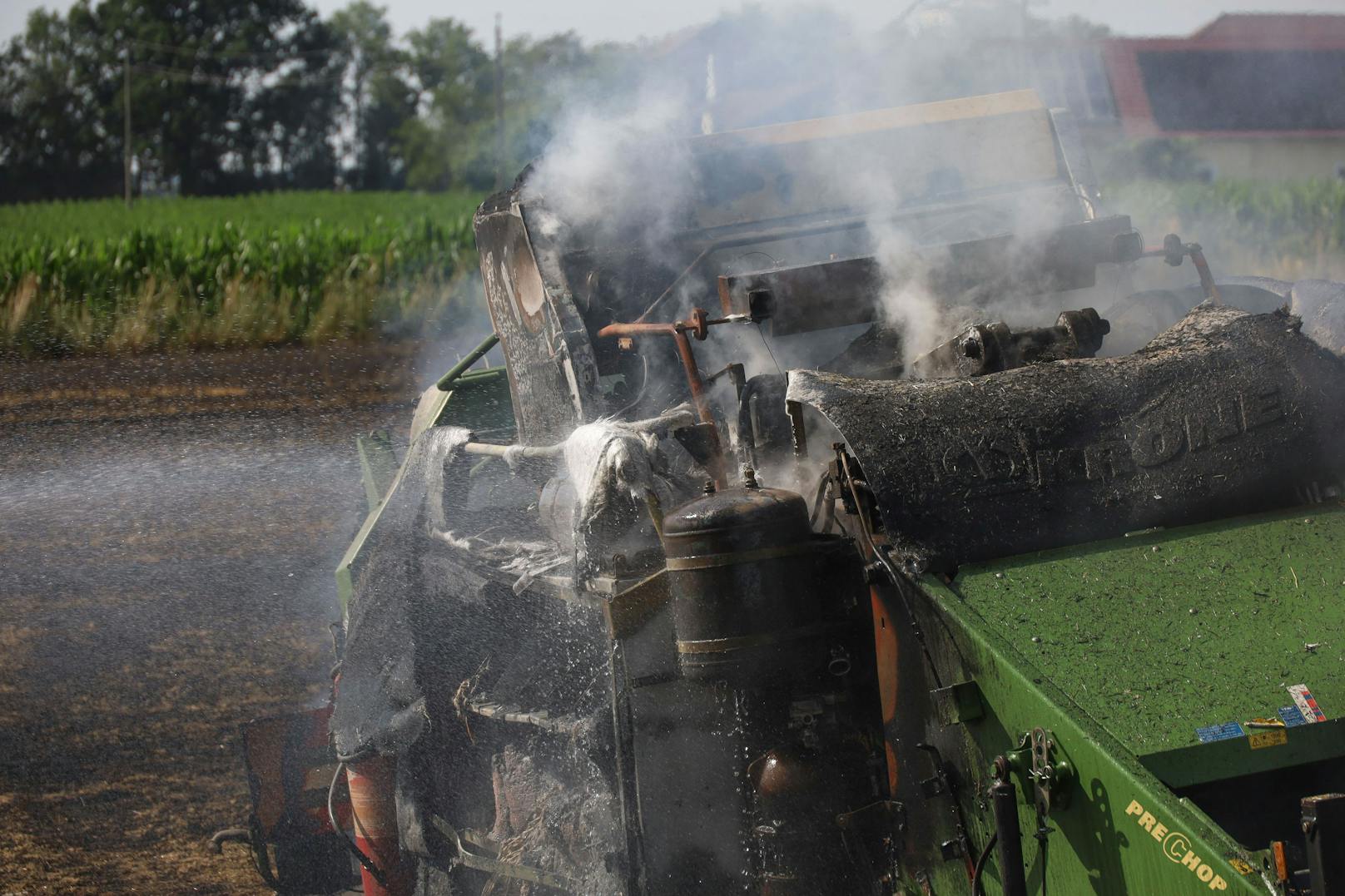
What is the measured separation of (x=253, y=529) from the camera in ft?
40.6

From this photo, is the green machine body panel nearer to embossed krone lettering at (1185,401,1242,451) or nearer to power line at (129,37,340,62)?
embossed krone lettering at (1185,401,1242,451)

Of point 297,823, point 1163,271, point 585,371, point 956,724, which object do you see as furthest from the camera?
point 1163,271

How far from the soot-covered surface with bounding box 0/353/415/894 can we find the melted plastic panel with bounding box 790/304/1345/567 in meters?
4.03

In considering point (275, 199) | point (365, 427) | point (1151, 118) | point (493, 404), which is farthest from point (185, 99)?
point (493, 404)

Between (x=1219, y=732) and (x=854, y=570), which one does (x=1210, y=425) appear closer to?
(x=854, y=570)

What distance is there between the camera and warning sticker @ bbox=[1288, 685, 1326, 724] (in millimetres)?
2779

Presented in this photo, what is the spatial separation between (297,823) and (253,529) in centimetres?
672

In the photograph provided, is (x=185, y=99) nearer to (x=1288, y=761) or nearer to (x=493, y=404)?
(x=493, y=404)

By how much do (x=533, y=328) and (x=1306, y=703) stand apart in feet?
11.7

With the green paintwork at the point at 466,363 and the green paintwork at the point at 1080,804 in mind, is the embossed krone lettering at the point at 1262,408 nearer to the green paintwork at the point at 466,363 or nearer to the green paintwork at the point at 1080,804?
the green paintwork at the point at 1080,804

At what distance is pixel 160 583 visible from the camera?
37.4 ft

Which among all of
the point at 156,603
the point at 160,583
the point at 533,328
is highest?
the point at 533,328

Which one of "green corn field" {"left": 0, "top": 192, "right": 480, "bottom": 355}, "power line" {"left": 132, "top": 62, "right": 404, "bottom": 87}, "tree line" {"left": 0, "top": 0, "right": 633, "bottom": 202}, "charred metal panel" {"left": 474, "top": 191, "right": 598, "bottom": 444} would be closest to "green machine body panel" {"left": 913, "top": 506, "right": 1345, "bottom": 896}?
"charred metal panel" {"left": 474, "top": 191, "right": 598, "bottom": 444}

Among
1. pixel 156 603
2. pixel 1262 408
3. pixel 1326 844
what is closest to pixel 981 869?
pixel 1326 844
